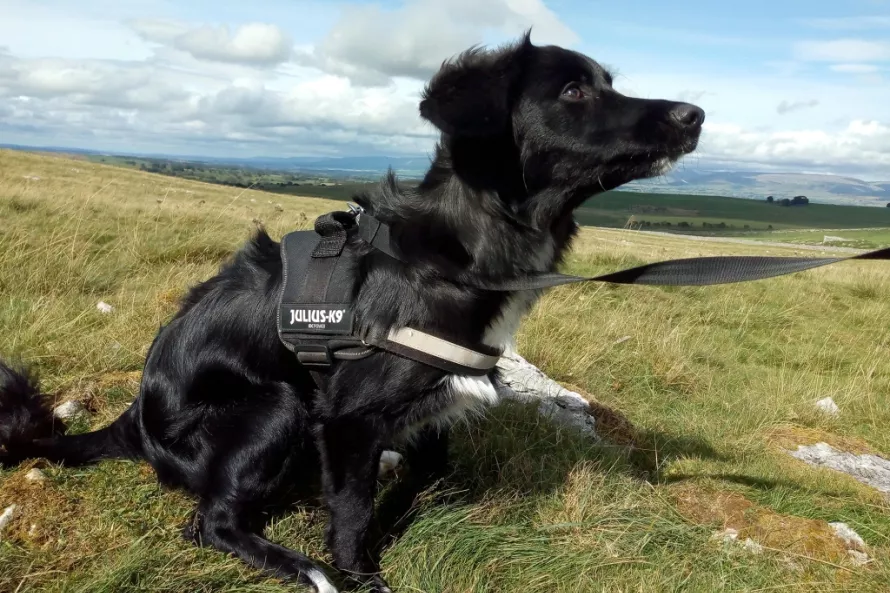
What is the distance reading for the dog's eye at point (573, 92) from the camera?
2600 mm

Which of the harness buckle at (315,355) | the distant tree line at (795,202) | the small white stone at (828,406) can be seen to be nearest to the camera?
the harness buckle at (315,355)

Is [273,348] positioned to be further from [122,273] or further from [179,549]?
[122,273]

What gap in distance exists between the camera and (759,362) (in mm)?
6855

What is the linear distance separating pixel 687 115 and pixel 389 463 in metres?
2.33

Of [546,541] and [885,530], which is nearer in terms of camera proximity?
[546,541]

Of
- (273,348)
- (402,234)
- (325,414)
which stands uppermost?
(402,234)

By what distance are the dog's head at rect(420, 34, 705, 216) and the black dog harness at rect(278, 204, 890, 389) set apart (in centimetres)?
41

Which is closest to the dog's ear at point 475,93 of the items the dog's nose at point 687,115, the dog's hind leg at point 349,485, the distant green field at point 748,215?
the dog's nose at point 687,115

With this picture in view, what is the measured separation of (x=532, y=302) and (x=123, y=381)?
105 inches

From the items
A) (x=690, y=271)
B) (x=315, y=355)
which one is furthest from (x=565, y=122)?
(x=315, y=355)

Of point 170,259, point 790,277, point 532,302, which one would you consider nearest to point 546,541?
point 532,302

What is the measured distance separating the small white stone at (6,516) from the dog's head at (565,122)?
231cm

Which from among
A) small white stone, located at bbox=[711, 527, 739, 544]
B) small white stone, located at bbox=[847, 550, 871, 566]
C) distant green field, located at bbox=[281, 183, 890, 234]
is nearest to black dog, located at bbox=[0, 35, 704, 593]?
small white stone, located at bbox=[711, 527, 739, 544]

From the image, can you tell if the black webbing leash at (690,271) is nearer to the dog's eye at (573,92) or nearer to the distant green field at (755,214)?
the dog's eye at (573,92)
